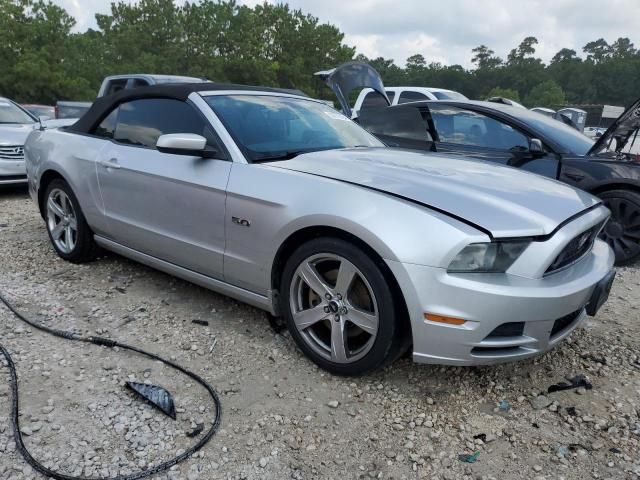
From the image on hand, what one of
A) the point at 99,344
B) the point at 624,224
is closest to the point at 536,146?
the point at 624,224

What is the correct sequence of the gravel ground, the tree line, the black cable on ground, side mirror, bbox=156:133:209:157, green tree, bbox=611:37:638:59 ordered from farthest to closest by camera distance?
green tree, bbox=611:37:638:59
the tree line
side mirror, bbox=156:133:209:157
the gravel ground
the black cable on ground

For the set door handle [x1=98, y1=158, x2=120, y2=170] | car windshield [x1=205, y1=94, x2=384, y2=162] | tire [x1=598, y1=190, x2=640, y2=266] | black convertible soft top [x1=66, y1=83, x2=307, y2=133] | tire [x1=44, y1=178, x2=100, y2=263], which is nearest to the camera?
car windshield [x1=205, y1=94, x2=384, y2=162]

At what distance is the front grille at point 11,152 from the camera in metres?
6.94

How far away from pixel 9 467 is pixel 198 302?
1692 millimetres

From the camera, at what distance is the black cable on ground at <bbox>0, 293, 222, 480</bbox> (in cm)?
194

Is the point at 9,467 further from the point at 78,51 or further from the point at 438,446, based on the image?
the point at 78,51

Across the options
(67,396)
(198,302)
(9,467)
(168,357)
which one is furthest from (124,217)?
(9,467)

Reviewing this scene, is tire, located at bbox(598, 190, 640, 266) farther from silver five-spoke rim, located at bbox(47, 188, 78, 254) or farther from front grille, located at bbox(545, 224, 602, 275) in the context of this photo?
silver five-spoke rim, located at bbox(47, 188, 78, 254)

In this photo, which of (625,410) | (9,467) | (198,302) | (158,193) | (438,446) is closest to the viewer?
(9,467)

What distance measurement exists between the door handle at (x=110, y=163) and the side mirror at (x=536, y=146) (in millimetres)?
3688

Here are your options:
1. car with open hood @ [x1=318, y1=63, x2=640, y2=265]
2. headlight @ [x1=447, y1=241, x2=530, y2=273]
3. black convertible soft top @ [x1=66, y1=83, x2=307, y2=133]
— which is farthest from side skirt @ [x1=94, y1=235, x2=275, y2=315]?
car with open hood @ [x1=318, y1=63, x2=640, y2=265]

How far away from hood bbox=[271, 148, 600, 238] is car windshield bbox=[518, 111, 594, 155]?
215cm

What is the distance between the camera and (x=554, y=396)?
2.53 meters

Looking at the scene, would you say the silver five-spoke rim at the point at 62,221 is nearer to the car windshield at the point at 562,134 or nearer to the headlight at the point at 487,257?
the headlight at the point at 487,257
